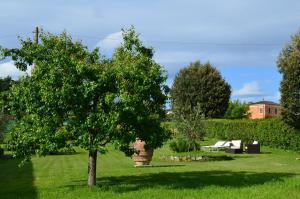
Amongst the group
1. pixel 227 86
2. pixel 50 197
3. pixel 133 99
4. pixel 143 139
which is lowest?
pixel 50 197

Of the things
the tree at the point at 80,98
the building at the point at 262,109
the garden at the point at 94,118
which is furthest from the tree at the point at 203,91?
the building at the point at 262,109

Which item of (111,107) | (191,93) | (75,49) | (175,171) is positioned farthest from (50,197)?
(191,93)

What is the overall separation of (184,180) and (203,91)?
3810 centimetres

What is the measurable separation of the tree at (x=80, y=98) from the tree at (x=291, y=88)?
60.1 ft

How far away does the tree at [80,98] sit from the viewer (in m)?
13.7

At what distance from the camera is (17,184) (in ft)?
53.2

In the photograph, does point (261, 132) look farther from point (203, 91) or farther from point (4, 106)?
point (4, 106)

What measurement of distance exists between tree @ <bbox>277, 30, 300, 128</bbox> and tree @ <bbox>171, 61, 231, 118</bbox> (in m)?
20.0

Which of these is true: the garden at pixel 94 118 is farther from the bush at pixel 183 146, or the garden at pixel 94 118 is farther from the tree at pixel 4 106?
the bush at pixel 183 146

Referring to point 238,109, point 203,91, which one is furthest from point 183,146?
point 238,109

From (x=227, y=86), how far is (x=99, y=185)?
4220cm

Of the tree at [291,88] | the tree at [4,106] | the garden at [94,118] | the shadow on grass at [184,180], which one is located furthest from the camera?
the tree at [291,88]

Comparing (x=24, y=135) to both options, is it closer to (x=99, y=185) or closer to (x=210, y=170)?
(x=99, y=185)

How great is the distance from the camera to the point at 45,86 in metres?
13.8
